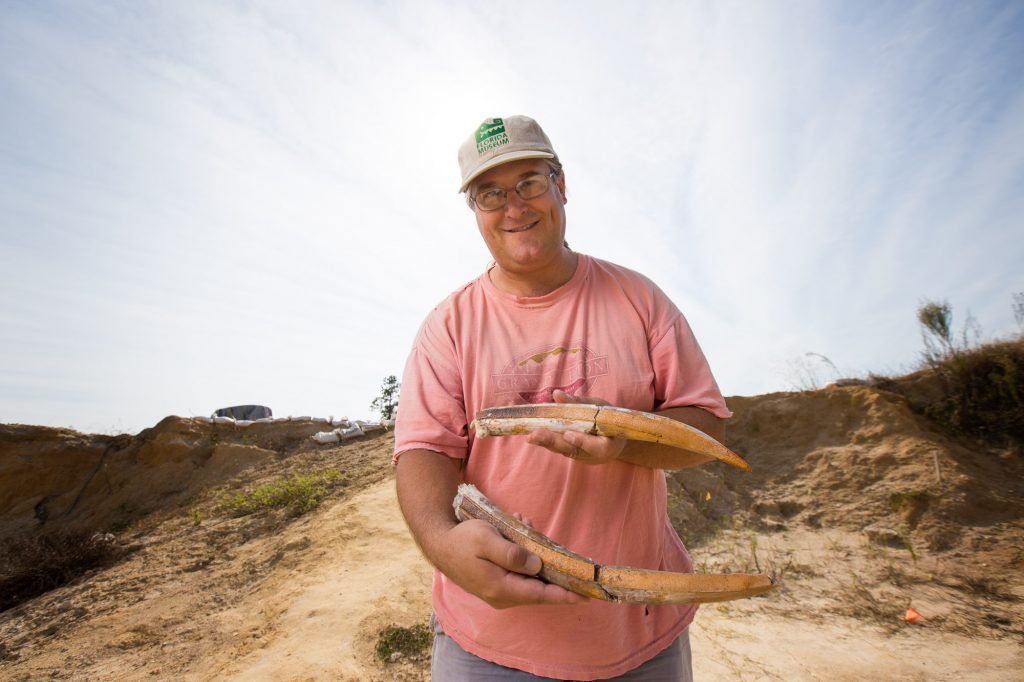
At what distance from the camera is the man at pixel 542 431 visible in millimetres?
1559

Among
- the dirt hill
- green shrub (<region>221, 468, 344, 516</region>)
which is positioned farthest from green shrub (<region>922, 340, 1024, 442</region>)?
green shrub (<region>221, 468, 344, 516</region>)

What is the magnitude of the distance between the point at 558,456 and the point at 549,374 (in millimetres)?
265

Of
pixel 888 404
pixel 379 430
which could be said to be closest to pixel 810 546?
pixel 888 404

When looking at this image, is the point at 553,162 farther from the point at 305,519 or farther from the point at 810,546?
the point at 810,546

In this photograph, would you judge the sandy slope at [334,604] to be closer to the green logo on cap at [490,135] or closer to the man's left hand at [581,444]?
the man's left hand at [581,444]

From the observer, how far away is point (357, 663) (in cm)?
325

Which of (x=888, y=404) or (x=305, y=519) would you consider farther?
(x=888, y=404)

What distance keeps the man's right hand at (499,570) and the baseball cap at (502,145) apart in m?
1.16

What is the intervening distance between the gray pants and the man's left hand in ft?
2.34

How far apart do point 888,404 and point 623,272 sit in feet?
24.8

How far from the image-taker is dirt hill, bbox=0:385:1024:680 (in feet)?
12.4

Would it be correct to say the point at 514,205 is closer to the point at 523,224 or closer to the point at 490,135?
the point at 523,224

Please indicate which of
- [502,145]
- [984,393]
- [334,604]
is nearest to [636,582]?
[502,145]

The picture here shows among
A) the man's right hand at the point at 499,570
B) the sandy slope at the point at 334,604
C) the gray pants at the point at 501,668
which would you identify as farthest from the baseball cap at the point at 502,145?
the sandy slope at the point at 334,604
